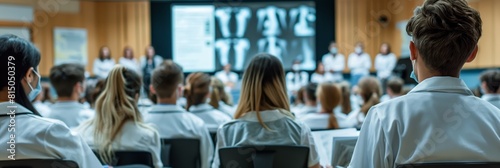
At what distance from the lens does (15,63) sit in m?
1.60

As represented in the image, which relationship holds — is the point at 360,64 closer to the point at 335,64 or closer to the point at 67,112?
the point at 335,64

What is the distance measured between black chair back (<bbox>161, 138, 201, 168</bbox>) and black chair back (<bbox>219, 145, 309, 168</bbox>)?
628mm

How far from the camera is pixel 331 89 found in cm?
376

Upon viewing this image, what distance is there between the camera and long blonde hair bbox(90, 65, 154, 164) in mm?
2541

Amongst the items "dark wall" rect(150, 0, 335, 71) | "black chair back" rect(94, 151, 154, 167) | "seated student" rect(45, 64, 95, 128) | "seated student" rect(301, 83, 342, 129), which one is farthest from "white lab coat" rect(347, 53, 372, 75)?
"black chair back" rect(94, 151, 154, 167)

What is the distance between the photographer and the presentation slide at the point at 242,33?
1259cm

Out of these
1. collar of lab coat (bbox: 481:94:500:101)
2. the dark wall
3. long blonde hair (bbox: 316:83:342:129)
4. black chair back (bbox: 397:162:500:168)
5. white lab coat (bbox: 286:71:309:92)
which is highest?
the dark wall

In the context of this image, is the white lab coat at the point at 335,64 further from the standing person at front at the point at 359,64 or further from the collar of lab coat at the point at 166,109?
the collar of lab coat at the point at 166,109

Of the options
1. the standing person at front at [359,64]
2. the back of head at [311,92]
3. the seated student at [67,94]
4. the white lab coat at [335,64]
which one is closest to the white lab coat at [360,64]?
the standing person at front at [359,64]

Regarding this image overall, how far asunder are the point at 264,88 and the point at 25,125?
1120 millimetres

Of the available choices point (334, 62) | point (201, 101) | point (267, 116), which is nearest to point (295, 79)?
point (334, 62)

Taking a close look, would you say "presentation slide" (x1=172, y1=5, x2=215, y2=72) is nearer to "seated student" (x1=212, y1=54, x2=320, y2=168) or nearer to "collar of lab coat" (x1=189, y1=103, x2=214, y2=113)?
"collar of lab coat" (x1=189, y1=103, x2=214, y2=113)

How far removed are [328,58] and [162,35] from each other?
13.7 ft

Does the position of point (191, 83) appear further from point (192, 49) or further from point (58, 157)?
point (192, 49)
